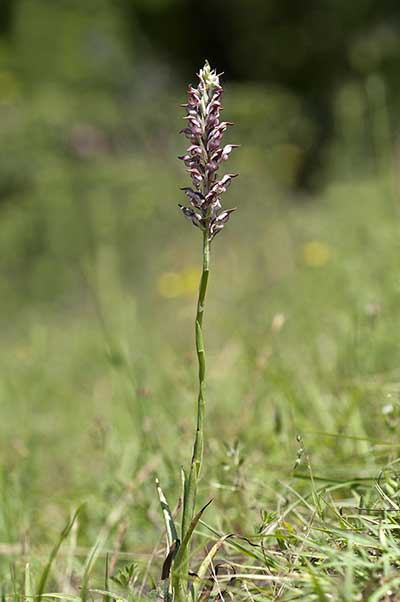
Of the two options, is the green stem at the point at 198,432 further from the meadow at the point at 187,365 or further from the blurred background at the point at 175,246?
the blurred background at the point at 175,246

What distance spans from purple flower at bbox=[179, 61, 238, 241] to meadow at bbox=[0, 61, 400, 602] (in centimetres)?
44

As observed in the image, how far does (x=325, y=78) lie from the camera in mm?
10188

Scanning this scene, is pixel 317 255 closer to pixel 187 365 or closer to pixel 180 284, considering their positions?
pixel 180 284

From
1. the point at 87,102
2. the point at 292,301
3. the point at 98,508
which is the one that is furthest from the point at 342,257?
the point at 87,102

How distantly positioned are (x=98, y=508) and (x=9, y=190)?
6.60 metres

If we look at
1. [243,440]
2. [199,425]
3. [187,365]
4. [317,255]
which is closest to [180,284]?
[317,255]

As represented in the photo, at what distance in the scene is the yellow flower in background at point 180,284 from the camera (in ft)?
16.8

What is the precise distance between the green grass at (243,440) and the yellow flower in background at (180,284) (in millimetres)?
202

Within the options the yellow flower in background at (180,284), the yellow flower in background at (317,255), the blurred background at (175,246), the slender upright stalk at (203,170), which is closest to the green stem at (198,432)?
the slender upright stalk at (203,170)

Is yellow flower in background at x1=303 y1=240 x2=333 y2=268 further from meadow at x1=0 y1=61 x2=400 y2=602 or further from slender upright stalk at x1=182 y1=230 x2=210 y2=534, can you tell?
slender upright stalk at x1=182 y1=230 x2=210 y2=534

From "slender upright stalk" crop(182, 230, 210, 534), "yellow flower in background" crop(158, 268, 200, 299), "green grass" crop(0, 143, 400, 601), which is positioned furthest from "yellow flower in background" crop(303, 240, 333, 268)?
"slender upright stalk" crop(182, 230, 210, 534)

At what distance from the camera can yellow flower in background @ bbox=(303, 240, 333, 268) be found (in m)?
3.73

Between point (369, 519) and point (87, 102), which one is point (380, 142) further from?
point (369, 519)

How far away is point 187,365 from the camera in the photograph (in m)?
1.99
